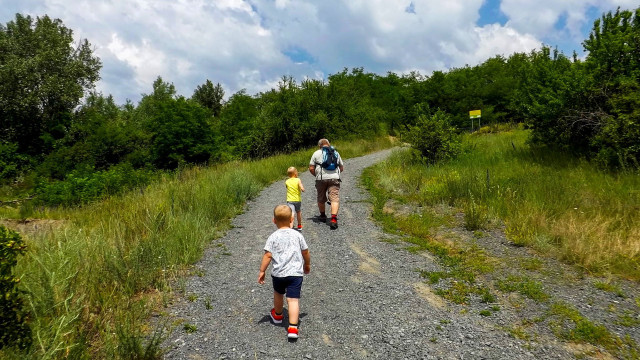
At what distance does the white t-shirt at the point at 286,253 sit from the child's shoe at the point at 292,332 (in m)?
0.57

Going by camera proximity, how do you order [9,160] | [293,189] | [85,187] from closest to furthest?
[293,189] < [85,187] < [9,160]

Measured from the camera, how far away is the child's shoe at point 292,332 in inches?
156

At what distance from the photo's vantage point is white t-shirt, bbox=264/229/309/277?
416 centimetres

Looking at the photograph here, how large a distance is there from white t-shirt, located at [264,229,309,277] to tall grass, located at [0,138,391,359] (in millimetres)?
1419

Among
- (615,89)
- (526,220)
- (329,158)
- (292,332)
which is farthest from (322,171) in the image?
(615,89)

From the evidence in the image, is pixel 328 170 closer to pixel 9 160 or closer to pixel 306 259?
pixel 306 259

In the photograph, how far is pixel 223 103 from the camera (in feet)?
201

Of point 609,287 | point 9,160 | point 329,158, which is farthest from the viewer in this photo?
point 9,160

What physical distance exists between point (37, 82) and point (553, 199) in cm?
3741

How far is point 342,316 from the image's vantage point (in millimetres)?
4484

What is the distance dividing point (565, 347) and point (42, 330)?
4.97 metres

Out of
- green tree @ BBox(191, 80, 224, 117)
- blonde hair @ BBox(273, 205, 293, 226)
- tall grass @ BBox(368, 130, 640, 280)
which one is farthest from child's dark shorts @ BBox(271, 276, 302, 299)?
green tree @ BBox(191, 80, 224, 117)

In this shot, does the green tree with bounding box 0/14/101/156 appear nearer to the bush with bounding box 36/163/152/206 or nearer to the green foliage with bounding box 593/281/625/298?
the bush with bounding box 36/163/152/206

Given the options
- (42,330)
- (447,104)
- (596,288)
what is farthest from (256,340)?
(447,104)
